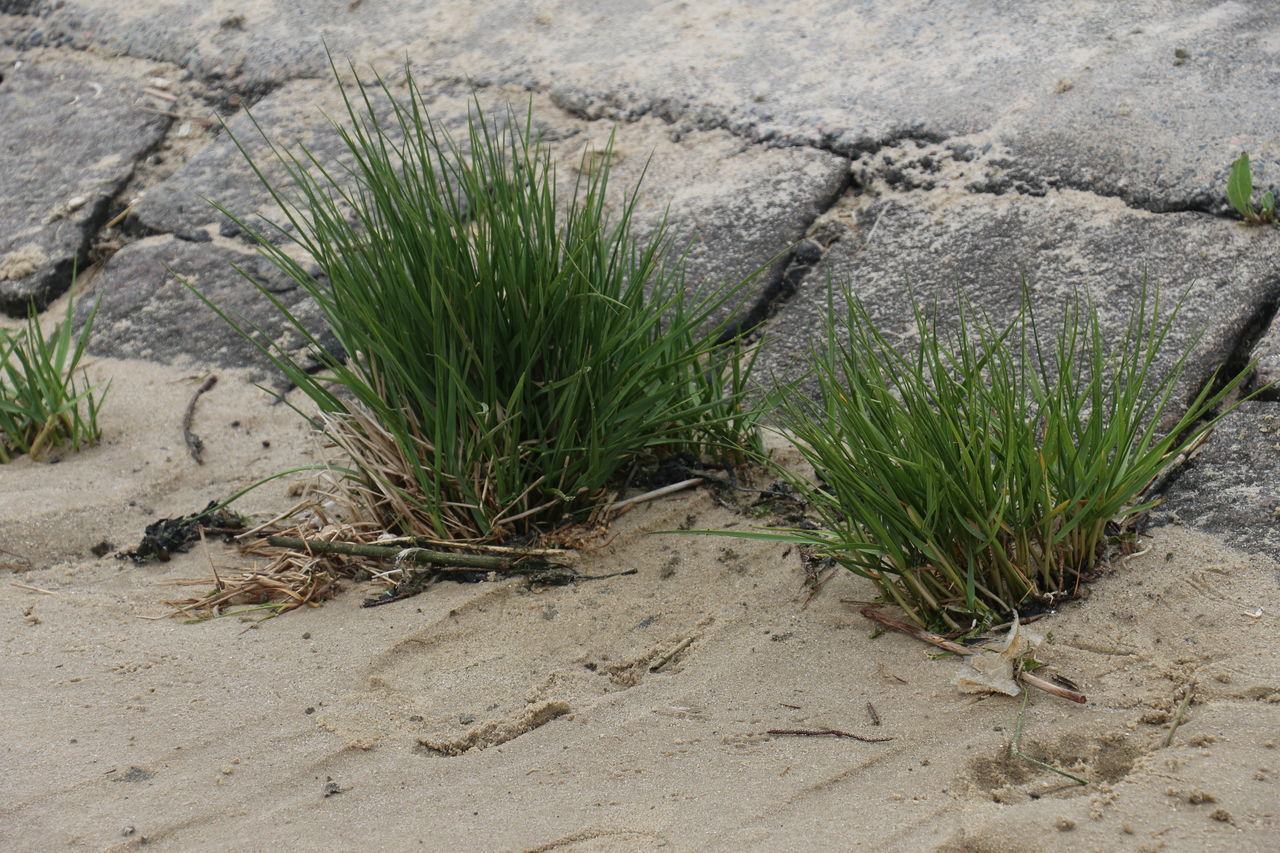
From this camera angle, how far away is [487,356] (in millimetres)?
1763

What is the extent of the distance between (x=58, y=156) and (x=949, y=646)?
111 inches

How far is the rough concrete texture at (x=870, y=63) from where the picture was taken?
2.30 m

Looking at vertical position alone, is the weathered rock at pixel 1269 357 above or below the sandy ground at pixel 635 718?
above

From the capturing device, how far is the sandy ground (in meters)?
1.18

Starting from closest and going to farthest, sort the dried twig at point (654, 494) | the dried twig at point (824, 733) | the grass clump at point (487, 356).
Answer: the dried twig at point (824, 733) < the grass clump at point (487, 356) < the dried twig at point (654, 494)

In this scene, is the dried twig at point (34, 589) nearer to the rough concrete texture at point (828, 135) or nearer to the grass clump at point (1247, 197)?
the rough concrete texture at point (828, 135)

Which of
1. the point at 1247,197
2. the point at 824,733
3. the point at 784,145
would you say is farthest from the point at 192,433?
the point at 1247,197

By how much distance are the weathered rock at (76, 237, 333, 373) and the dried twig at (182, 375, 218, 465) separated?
0.27 ft

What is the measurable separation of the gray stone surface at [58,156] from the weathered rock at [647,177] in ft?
0.60

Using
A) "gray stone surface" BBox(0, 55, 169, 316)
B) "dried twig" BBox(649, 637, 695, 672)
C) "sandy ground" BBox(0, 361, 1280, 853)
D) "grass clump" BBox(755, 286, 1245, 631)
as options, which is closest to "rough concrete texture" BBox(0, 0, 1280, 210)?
"gray stone surface" BBox(0, 55, 169, 316)

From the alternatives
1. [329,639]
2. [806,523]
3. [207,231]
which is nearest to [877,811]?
[806,523]

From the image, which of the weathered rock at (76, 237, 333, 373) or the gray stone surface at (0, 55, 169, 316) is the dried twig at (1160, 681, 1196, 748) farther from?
the gray stone surface at (0, 55, 169, 316)

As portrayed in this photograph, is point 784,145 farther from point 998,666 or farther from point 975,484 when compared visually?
point 998,666

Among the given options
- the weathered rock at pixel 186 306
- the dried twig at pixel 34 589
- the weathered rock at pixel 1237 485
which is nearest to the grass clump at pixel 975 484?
the weathered rock at pixel 1237 485
